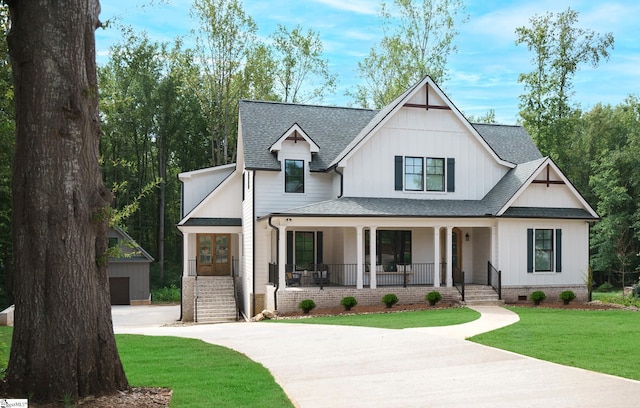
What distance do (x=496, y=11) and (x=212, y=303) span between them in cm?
1517

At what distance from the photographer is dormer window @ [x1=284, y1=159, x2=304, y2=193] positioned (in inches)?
910

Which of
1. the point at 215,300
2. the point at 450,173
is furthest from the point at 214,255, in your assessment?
the point at 450,173

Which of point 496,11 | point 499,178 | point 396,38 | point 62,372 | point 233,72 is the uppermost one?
point 396,38

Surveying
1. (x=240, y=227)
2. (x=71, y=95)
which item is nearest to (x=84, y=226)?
(x=71, y=95)

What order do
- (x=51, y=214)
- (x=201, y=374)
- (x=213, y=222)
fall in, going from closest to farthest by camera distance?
(x=51, y=214) < (x=201, y=374) < (x=213, y=222)

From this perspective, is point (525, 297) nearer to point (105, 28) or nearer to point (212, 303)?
point (212, 303)

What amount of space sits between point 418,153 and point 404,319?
825cm

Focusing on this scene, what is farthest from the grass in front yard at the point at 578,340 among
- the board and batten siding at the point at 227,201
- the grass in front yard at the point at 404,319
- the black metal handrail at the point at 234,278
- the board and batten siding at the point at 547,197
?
the board and batten siding at the point at 227,201

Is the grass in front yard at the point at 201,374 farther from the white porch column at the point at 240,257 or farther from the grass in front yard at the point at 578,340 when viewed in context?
the white porch column at the point at 240,257

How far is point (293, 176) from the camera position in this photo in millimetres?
23203

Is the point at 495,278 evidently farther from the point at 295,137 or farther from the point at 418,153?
the point at 295,137

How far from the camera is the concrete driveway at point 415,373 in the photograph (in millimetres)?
7863

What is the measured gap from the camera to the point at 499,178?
24.5m

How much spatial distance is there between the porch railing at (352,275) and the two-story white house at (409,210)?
44 millimetres
